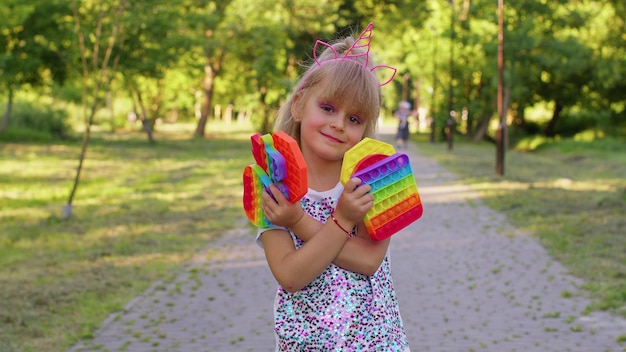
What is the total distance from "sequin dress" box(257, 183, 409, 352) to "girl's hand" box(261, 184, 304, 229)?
12cm

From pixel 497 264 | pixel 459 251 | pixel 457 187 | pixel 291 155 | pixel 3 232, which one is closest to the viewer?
pixel 291 155

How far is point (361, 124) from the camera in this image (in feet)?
8.74

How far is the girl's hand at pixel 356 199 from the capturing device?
2371mm

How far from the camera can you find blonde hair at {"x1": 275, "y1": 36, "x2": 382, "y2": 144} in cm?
259

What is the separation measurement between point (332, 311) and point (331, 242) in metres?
0.23

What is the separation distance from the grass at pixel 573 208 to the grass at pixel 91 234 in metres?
4.43

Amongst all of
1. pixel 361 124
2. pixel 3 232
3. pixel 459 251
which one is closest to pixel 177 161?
pixel 3 232

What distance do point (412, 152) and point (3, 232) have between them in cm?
2379

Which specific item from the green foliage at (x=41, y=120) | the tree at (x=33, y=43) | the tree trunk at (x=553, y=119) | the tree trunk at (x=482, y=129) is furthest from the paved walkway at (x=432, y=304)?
the tree trunk at (x=482, y=129)

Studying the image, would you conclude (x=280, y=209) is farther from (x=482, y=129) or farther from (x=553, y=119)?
(x=482, y=129)

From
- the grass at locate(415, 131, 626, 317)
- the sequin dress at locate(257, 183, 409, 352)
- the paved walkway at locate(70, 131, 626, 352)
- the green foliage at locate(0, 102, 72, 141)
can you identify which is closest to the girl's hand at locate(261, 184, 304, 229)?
the sequin dress at locate(257, 183, 409, 352)

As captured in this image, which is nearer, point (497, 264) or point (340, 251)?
point (340, 251)

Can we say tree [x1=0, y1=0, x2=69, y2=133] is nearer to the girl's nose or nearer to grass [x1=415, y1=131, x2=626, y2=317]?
grass [x1=415, y1=131, x2=626, y2=317]

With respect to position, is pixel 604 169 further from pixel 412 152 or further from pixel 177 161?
pixel 177 161
